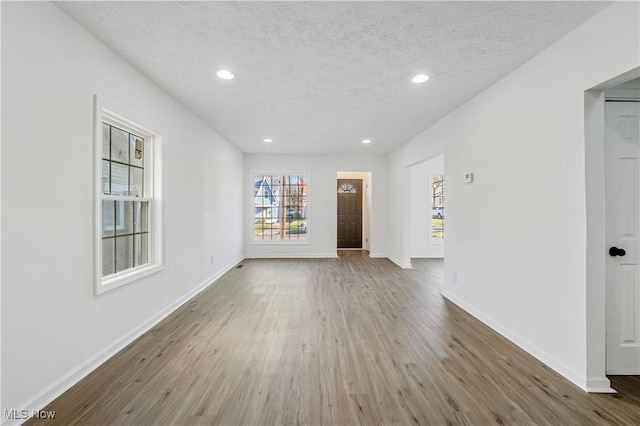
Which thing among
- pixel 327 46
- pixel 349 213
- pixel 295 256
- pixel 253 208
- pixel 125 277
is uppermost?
pixel 327 46

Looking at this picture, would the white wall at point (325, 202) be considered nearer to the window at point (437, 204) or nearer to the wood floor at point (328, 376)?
the window at point (437, 204)

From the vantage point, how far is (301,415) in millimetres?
1651

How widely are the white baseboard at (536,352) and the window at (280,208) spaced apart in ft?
14.8

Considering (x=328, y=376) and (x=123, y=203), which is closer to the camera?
(x=328, y=376)

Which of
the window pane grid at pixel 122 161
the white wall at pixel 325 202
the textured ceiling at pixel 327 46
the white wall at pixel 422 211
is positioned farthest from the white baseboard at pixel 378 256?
the window pane grid at pixel 122 161

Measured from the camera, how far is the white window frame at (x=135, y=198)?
2.12m

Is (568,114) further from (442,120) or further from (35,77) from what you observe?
(35,77)

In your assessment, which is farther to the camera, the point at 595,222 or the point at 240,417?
the point at 595,222

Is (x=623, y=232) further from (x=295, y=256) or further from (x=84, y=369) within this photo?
(x=295, y=256)

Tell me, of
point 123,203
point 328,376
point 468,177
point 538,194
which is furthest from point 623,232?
point 123,203

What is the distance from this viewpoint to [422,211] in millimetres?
7277

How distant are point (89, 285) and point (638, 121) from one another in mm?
4281

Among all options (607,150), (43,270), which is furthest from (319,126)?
(43,270)

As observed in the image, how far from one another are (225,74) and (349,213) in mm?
6678
